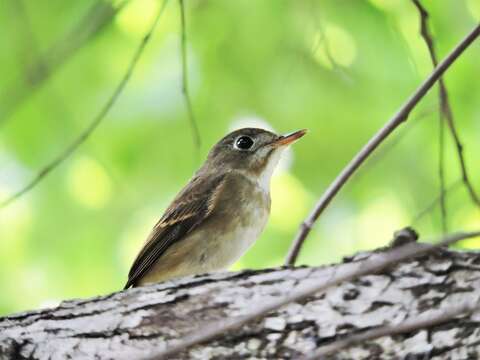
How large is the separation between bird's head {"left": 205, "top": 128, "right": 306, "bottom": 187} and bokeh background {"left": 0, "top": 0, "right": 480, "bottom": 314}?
386 mm

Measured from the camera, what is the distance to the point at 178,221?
4.92 meters

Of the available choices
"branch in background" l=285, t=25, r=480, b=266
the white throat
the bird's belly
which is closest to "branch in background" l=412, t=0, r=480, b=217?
"branch in background" l=285, t=25, r=480, b=266

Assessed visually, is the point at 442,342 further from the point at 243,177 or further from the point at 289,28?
the point at 289,28

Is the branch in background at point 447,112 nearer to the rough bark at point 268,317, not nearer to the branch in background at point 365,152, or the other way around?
the branch in background at point 365,152

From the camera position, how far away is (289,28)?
5.83m

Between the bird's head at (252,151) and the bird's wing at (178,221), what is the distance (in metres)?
0.26

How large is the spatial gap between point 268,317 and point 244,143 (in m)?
2.55

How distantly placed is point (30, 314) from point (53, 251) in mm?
2576

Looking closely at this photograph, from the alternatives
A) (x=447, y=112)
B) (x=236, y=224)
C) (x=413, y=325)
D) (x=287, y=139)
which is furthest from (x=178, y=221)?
(x=413, y=325)

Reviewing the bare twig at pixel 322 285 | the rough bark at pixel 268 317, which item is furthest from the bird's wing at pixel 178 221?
the bare twig at pixel 322 285

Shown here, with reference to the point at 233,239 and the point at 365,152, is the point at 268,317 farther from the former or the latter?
the point at 233,239

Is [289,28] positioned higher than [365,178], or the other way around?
[289,28]

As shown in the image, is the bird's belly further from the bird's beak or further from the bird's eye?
the bird's eye

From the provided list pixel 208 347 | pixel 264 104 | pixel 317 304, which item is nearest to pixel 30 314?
pixel 208 347
